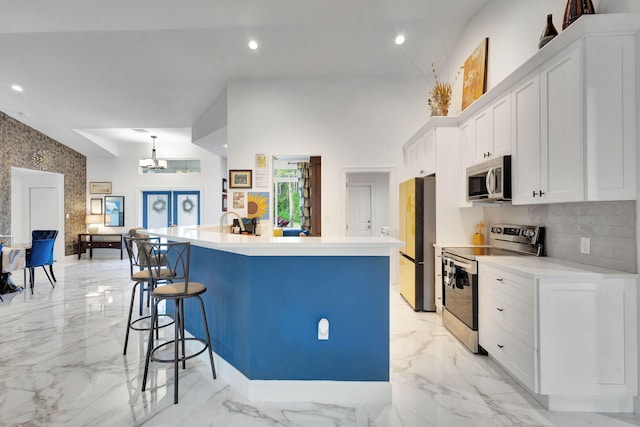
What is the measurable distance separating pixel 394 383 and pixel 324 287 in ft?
2.97

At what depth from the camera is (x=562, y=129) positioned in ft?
7.39

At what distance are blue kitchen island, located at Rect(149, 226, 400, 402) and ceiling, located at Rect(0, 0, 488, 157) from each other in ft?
10.3

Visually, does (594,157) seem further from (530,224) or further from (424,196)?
(424,196)

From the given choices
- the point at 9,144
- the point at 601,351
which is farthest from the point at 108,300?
the point at 601,351

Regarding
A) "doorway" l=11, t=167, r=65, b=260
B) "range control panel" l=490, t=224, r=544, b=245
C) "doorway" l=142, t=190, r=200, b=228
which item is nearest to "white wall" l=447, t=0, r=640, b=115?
"range control panel" l=490, t=224, r=544, b=245

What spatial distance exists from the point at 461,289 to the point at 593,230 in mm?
1135

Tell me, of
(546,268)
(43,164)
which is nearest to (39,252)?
(43,164)

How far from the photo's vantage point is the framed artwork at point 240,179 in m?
5.58

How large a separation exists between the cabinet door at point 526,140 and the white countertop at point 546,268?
454mm

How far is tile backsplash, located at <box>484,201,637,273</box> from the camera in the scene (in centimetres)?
211

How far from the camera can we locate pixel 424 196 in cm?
409

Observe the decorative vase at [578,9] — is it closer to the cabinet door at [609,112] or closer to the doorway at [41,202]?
the cabinet door at [609,112]

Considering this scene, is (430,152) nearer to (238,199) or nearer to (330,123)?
(330,123)

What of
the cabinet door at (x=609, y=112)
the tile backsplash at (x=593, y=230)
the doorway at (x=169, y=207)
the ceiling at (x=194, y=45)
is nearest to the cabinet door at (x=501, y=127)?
the tile backsplash at (x=593, y=230)
